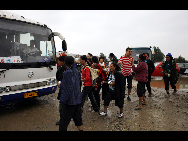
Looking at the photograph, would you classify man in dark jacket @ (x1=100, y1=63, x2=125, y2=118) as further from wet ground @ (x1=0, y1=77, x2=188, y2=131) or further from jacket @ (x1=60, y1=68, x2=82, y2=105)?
jacket @ (x1=60, y1=68, x2=82, y2=105)

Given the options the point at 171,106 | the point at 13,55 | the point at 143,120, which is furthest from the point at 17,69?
the point at 171,106

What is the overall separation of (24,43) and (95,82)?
9.19ft

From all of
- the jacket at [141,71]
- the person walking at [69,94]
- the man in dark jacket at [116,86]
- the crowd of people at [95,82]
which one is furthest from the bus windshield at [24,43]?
the jacket at [141,71]

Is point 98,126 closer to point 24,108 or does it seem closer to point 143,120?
point 143,120

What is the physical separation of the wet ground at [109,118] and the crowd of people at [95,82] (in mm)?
331

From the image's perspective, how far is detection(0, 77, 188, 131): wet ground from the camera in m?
4.17

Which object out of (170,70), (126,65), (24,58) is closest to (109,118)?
(126,65)

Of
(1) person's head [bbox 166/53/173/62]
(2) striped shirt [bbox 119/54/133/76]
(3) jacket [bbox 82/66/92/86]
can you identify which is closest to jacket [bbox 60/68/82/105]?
(3) jacket [bbox 82/66/92/86]

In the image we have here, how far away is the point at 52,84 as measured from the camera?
606cm

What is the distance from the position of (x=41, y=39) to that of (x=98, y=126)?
384 cm

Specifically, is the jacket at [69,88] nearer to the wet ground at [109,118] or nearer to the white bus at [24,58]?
the wet ground at [109,118]

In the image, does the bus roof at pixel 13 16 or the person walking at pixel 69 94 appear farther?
the bus roof at pixel 13 16

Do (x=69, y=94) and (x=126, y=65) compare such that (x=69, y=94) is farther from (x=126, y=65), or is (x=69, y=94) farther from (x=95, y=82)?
(x=126, y=65)

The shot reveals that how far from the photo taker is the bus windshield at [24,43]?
16.2 ft
